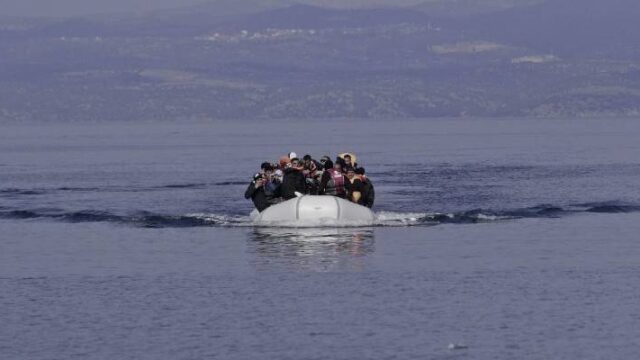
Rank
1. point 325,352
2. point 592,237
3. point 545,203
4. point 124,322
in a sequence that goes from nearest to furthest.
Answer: point 325,352, point 124,322, point 592,237, point 545,203

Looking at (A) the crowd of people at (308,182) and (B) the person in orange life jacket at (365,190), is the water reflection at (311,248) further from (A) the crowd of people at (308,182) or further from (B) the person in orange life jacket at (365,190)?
(B) the person in orange life jacket at (365,190)

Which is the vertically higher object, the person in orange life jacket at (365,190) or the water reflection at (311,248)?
the person in orange life jacket at (365,190)

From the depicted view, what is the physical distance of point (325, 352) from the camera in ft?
116

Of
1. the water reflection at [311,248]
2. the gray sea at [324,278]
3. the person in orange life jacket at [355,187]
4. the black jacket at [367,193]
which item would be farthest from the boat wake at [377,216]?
the water reflection at [311,248]

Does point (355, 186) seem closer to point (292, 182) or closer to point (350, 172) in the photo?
point (350, 172)

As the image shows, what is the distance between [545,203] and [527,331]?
3962 cm

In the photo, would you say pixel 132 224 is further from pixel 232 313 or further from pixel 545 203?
pixel 232 313

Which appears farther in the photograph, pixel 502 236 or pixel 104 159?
pixel 104 159

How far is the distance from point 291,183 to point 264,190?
141cm

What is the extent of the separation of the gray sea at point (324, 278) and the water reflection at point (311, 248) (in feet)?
0.27

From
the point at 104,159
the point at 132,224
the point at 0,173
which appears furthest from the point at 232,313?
the point at 104,159

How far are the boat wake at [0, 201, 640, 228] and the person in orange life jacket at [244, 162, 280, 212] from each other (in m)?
1.28

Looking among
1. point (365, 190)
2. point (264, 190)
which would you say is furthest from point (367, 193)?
point (264, 190)

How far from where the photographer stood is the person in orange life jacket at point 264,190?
6125cm
